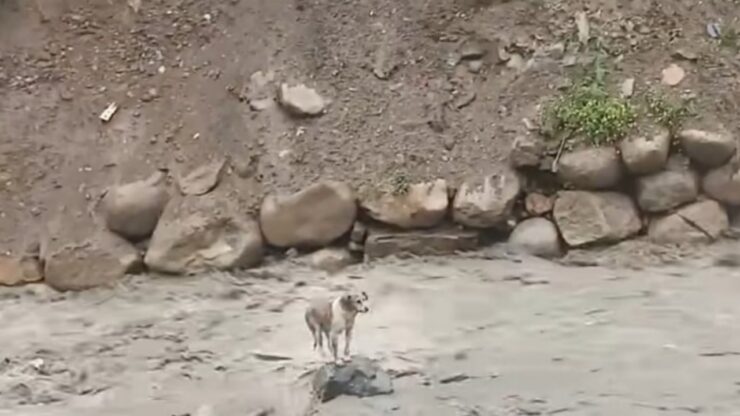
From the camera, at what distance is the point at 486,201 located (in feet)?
24.2

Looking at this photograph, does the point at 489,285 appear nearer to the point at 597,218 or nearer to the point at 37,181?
the point at 597,218

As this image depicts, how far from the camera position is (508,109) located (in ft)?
25.9

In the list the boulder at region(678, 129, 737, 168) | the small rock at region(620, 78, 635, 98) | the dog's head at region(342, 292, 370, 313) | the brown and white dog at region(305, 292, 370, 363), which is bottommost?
the brown and white dog at region(305, 292, 370, 363)

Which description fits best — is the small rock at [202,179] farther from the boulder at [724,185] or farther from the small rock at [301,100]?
the boulder at [724,185]

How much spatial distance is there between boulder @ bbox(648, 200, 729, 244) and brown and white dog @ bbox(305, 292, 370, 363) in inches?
88.2

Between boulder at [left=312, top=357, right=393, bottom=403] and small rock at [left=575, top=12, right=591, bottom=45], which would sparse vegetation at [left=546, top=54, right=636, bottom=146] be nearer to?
small rock at [left=575, top=12, right=591, bottom=45]

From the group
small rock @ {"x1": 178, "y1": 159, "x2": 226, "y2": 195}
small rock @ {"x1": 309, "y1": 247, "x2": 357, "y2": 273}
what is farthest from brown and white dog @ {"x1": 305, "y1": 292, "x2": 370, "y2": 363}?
small rock @ {"x1": 178, "y1": 159, "x2": 226, "y2": 195}

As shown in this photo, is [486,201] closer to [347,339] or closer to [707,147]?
[707,147]

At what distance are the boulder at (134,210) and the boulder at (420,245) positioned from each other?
1.38 meters

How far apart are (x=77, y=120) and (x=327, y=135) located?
1.75 metres

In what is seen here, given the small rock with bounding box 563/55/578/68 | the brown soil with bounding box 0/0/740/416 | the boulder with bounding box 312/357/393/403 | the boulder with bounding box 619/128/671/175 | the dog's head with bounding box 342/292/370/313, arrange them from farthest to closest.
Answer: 1. the small rock with bounding box 563/55/578/68
2. the boulder with bounding box 619/128/671/175
3. the brown soil with bounding box 0/0/740/416
4. the dog's head with bounding box 342/292/370/313
5. the boulder with bounding box 312/357/393/403

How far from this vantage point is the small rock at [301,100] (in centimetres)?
801

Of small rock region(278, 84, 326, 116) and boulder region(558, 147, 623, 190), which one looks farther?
small rock region(278, 84, 326, 116)

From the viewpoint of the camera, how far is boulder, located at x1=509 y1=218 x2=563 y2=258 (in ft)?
23.7
